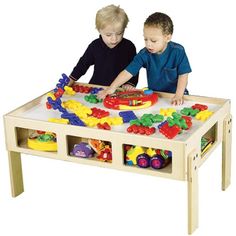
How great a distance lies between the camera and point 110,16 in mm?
4047

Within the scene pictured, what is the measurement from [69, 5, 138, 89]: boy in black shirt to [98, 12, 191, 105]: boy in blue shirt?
0.15m

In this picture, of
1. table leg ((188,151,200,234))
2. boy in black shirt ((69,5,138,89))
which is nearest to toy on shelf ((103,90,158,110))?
boy in black shirt ((69,5,138,89))

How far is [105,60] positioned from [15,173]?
0.93 meters

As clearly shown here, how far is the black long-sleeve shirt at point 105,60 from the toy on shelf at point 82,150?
79 cm

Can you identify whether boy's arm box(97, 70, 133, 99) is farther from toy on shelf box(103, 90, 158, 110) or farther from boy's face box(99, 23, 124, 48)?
boy's face box(99, 23, 124, 48)

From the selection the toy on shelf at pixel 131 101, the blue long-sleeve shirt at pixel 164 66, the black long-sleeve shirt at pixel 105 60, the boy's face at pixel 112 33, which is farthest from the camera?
the black long-sleeve shirt at pixel 105 60

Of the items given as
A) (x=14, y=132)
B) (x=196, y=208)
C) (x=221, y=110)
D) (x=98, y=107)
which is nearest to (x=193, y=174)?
(x=196, y=208)

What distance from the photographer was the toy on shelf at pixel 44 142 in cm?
375

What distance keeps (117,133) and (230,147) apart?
0.81 m

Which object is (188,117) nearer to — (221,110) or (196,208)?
(221,110)

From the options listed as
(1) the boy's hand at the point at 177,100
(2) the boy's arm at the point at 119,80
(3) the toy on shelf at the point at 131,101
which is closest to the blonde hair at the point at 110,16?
(2) the boy's arm at the point at 119,80

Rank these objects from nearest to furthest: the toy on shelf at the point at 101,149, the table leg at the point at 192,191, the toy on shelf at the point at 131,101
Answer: the table leg at the point at 192,191, the toy on shelf at the point at 101,149, the toy on shelf at the point at 131,101

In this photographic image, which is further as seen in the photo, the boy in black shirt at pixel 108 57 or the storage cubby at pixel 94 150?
the boy in black shirt at pixel 108 57

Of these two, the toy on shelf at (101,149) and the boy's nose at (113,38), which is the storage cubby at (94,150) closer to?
the toy on shelf at (101,149)
